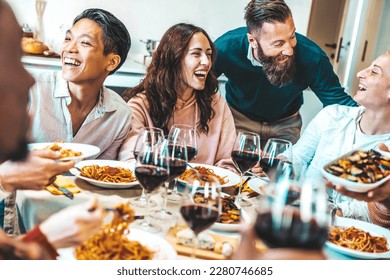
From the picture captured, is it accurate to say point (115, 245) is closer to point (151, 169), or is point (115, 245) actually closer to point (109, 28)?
point (151, 169)

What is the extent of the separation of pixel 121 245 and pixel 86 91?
71cm

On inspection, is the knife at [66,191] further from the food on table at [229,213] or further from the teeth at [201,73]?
the teeth at [201,73]

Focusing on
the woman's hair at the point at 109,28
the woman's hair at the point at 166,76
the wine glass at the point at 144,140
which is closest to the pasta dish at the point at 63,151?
the wine glass at the point at 144,140

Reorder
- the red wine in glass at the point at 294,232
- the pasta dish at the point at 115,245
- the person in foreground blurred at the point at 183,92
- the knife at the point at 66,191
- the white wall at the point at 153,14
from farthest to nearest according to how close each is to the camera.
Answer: the person in foreground blurred at the point at 183,92 < the white wall at the point at 153,14 < the knife at the point at 66,191 < the pasta dish at the point at 115,245 < the red wine in glass at the point at 294,232

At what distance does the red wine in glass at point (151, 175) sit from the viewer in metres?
0.87

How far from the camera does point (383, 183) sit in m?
0.89

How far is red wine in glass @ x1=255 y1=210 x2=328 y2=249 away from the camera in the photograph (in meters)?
0.60

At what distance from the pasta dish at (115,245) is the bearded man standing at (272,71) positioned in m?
1.21

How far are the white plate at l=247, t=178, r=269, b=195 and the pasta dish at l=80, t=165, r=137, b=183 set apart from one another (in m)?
0.31

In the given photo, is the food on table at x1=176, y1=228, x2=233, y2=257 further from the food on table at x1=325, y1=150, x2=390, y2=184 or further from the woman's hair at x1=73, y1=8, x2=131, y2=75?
the woman's hair at x1=73, y1=8, x2=131, y2=75

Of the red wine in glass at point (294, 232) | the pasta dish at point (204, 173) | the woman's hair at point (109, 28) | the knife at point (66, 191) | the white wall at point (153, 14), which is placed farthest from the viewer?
the white wall at point (153, 14)

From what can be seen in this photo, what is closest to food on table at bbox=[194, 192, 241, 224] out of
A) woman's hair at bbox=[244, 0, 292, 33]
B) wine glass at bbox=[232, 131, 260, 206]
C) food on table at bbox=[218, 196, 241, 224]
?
food on table at bbox=[218, 196, 241, 224]

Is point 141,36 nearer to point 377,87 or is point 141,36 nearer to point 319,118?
point 319,118

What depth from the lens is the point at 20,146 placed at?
26.5 inches
